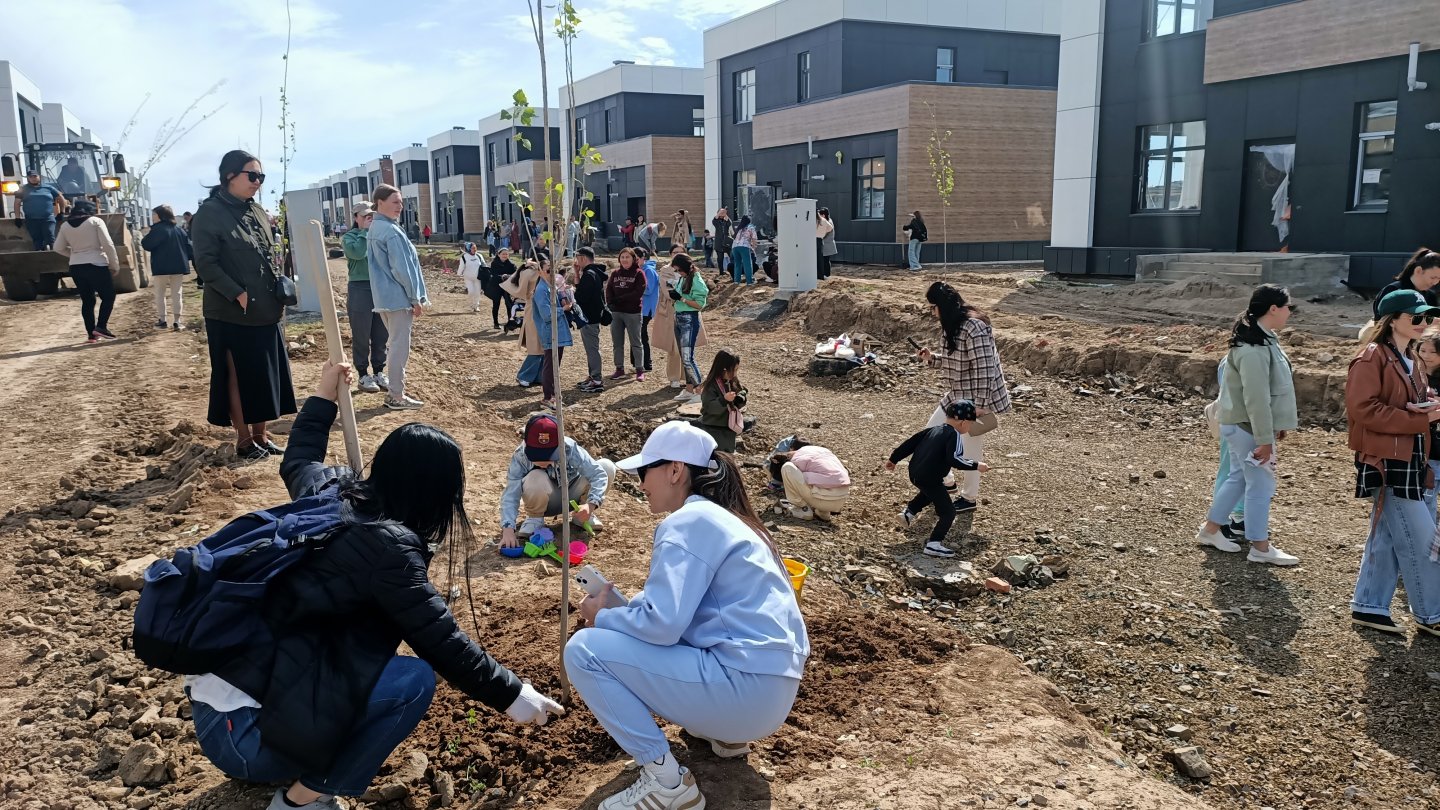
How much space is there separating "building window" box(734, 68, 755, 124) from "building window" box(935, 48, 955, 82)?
6.51 meters

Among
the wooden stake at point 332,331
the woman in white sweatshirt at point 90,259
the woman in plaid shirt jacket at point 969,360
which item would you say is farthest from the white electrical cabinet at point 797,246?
the wooden stake at point 332,331

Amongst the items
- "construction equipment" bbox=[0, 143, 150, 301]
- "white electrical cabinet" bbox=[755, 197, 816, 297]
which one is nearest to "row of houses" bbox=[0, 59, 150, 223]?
"construction equipment" bbox=[0, 143, 150, 301]

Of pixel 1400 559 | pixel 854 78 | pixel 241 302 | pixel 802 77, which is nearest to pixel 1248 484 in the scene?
pixel 1400 559

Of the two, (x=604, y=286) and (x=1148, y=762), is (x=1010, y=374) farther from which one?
(x=1148, y=762)

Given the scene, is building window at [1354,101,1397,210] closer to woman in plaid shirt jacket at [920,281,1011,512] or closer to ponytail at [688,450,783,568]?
woman in plaid shirt jacket at [920,281,1011,512]

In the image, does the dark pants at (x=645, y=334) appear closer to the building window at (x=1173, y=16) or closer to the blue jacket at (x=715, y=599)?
the blue jacket at (x=715, y=599)

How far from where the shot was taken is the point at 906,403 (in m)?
11.3

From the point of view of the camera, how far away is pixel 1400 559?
191 inches

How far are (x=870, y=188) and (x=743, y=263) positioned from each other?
817 cm

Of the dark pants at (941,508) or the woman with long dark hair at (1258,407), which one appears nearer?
the woman with long dark hair at (1258,407)

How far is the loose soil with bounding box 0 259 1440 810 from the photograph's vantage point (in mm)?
3309

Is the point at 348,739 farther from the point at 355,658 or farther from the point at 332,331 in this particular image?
the point at 332,331

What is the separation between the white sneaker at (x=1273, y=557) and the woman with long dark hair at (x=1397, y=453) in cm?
91

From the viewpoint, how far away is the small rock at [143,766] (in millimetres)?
3285
